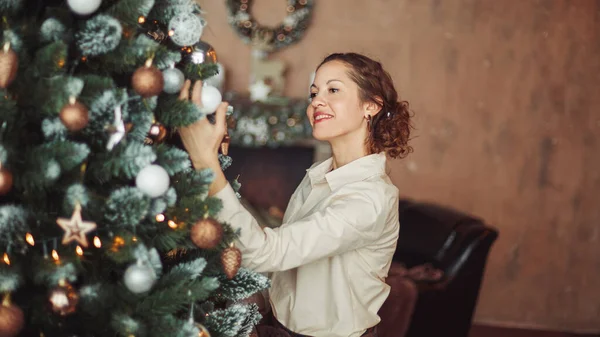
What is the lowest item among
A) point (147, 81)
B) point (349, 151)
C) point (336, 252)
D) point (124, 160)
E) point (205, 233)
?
point (336, 252)

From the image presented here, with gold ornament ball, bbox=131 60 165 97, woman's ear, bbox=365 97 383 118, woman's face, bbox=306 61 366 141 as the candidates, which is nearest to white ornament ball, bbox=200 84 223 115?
gold ornament ball, bbox=131 60 165 97

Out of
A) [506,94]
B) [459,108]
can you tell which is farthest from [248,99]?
[506,94]

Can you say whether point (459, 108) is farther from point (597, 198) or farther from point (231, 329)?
point (231, 329)

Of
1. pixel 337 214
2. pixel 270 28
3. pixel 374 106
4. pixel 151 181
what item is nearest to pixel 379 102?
pixel 374 106

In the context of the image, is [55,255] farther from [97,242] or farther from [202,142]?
[202,142]

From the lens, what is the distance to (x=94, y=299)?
3.06ft

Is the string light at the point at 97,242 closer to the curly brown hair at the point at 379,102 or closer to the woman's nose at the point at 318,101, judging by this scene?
the woman's nose at the point at 318,101

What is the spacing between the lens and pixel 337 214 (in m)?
1.32

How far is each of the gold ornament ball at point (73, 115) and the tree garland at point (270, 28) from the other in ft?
11.6

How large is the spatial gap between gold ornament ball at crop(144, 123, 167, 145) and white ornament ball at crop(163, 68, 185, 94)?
0.21ft

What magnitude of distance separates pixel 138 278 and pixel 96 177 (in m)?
0.18

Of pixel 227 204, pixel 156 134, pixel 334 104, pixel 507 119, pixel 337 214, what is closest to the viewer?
pixel 156 134

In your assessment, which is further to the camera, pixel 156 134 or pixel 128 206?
pixel 156 134

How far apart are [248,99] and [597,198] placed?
8.60 ft
